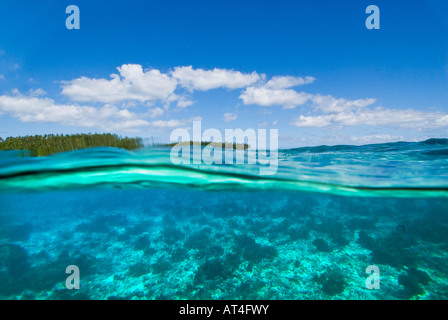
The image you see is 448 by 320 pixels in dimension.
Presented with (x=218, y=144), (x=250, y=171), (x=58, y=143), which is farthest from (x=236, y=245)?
(x=58, y=143)

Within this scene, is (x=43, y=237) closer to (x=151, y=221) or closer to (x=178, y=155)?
(x=151, y=221)

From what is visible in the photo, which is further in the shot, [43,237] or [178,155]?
[43,237]

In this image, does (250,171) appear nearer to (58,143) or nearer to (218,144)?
(218,144)

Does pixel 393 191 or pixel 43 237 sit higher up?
pixel 393 191

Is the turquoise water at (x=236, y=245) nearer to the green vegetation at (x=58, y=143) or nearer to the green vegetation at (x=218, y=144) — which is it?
the green vegetation at (x=58, y=143)

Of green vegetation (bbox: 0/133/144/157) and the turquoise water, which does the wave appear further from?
green vegetation (bbox: 0/133/144/157)
